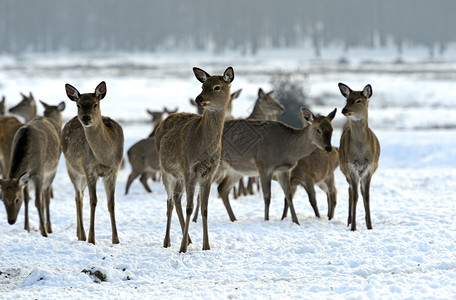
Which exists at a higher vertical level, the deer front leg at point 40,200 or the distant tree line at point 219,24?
the distant tree line at point 219,24

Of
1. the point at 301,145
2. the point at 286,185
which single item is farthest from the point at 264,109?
the point at 286,185

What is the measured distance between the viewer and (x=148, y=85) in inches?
1849

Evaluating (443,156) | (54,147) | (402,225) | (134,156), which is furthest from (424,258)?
(443,156)

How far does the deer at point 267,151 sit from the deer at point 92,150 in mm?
2396

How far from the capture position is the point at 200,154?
9.40 m

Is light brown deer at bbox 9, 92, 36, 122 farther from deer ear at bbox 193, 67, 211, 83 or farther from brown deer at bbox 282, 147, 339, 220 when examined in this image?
deer ear at bbox 193, 67, 211, 83

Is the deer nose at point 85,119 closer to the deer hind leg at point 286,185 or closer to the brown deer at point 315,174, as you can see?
the deer hind leg at point 286,185

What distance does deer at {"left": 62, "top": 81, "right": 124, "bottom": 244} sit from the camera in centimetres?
978

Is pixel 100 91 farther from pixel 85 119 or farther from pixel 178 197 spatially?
pixel 178 197

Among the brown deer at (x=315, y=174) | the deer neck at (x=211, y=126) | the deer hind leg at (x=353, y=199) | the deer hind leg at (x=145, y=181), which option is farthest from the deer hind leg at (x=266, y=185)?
the deer hind leg at (x=145, y=181)

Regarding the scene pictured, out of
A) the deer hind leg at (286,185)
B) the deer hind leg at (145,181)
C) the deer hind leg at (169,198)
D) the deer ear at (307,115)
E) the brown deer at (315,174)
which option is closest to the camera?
the deer hind leg at (169,198)

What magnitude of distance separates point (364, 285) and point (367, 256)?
1377mm

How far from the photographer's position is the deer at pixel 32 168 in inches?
416

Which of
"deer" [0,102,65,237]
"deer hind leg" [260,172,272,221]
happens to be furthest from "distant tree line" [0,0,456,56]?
"deer" [0,102,65,237]
